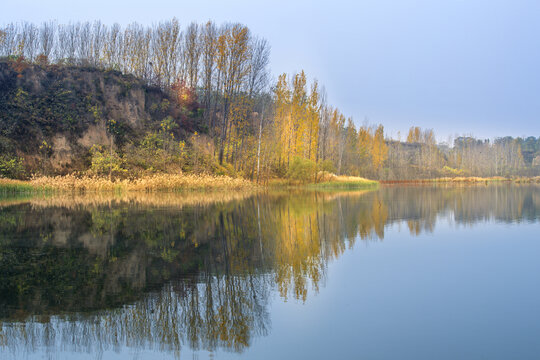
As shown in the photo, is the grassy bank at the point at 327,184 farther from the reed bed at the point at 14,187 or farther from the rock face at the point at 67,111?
the reed bed at the point at 14,187

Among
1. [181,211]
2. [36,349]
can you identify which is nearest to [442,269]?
[36,349]

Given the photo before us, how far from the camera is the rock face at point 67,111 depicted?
2620 centimetres

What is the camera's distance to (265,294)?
4.61m

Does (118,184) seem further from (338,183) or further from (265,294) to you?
(265,294)

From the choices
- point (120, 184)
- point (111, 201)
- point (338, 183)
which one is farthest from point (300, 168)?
point (111, 201)

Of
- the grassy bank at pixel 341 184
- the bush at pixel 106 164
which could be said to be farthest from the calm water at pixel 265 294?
the grassy bank at pixel 341 184

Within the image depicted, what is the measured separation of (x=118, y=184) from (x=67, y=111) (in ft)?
29.2

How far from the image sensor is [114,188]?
24.0m

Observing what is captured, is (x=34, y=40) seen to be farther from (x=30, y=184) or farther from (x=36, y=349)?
(x=36, y=349)

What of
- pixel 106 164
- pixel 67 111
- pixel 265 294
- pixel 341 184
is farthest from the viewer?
pixel 341 184

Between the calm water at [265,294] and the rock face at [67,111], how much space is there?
64.0 feet

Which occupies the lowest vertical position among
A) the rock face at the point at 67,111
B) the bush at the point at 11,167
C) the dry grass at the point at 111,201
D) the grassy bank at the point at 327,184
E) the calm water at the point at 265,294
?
the calm water at the point at 265,294

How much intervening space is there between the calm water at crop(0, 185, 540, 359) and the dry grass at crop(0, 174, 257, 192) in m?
14.6

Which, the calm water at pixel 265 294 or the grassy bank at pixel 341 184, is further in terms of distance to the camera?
the grassy bank at pixel 341 184
